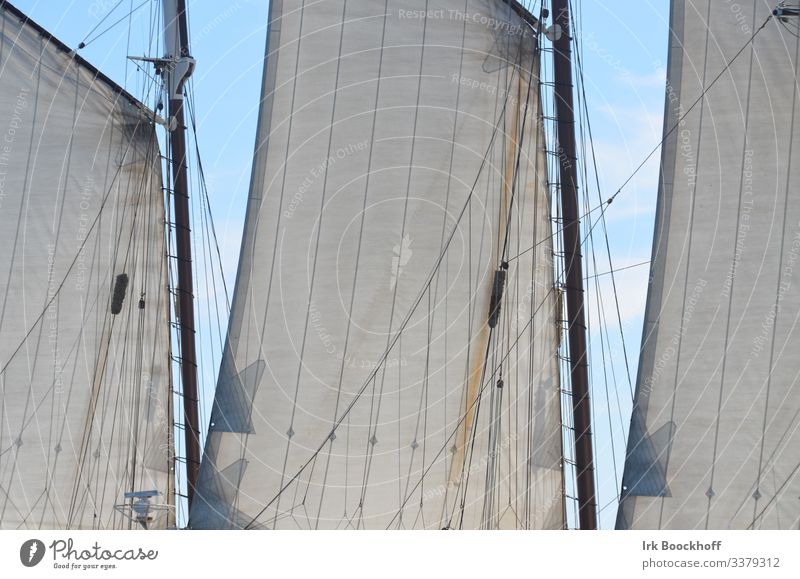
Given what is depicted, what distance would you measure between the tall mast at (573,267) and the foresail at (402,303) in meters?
0.76

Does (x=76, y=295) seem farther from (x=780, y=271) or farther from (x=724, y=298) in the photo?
(x=780, y=271)

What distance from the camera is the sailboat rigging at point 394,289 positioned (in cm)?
3562

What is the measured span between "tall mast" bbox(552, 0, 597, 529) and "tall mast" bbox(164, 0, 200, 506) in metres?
9.27

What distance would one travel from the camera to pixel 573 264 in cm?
3834

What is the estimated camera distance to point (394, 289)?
3997 centimetres

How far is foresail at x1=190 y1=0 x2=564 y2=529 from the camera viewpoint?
39.4 m
